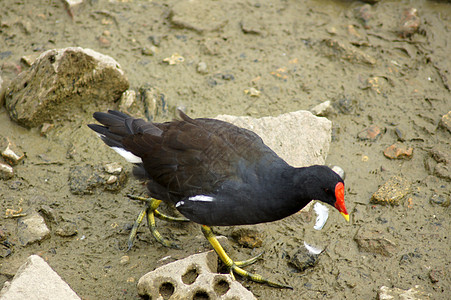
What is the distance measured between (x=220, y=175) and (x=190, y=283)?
0.84 meters

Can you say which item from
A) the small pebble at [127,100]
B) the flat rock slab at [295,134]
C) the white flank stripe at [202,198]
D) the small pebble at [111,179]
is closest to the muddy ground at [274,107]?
the small pebble at [111,179]

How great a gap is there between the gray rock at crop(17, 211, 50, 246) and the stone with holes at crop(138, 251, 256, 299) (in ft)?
4.05

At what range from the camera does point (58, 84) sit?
183 inches

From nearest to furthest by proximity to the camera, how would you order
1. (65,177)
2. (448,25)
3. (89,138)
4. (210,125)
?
(210,125) → (65,177) → (89,138) → (448,25)

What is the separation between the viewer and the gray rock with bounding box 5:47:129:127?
457 cm

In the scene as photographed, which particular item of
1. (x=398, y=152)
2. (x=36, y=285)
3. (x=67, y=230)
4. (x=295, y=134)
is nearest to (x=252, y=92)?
(x=295, y=134)

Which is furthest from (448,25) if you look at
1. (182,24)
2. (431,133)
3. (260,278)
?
(260,278)

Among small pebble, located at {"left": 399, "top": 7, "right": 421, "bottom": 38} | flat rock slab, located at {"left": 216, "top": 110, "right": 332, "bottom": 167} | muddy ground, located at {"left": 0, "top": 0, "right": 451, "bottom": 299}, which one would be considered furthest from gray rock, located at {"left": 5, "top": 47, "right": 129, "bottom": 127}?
small pebble, located at {"left": 399, "top": 7, "right": 421, "bottom": 38}

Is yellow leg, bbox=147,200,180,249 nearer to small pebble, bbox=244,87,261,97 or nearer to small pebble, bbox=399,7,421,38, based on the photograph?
small pebble, bbox=244,87,261,97

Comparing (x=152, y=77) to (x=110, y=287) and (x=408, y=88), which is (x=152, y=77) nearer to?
(x=110, y=287)

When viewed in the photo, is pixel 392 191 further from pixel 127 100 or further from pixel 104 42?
pixel 104 42

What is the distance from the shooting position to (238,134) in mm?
3750

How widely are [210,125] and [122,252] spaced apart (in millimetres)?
1357

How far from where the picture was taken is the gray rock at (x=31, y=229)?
3805mm
